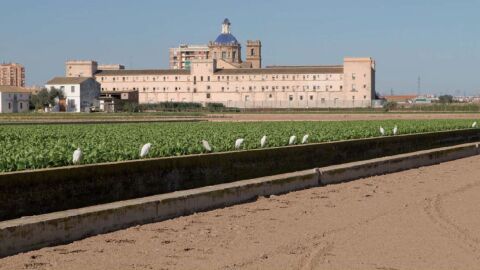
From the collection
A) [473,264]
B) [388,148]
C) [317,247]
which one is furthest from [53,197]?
[388,148]

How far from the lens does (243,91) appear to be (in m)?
178

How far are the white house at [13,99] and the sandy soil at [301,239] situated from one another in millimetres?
128465

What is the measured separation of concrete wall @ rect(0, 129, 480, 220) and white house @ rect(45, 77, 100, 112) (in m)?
128

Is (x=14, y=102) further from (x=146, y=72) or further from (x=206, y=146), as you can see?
(x=206, y=146)

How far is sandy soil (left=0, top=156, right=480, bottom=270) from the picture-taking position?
10.3 meters

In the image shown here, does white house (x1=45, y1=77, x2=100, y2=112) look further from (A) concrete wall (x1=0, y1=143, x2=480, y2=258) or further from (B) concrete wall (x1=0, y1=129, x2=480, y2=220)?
(A) concrete wall (x1=0, y1=143, x2=480, y2=258)

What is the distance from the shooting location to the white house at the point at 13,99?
138750mm

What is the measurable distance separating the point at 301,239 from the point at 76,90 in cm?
14171

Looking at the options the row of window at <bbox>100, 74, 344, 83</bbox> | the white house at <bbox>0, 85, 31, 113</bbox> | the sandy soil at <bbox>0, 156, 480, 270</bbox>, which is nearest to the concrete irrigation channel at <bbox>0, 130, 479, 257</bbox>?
the sandy soil at <bbox>0, 156, 480, 270</bbox>

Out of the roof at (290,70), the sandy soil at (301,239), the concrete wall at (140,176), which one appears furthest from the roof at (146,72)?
the sandy soil at (301,239)

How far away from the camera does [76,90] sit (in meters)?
150

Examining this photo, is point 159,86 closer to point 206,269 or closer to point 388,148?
point 388,148

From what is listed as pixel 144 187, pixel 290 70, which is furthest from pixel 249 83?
pixel 144 187

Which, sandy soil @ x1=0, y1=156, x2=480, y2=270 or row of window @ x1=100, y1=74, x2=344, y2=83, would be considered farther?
row of window @ x1=100, y1=74, x2=344, y2=83
